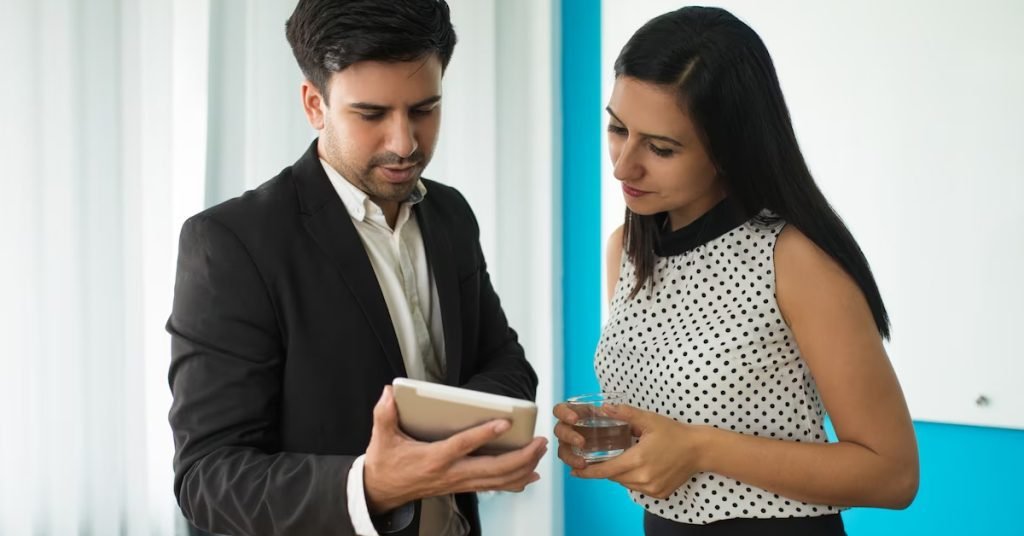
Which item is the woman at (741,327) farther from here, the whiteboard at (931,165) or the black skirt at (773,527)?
the whiteboard at (931,165)

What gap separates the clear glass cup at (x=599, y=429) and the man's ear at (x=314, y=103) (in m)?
0.67

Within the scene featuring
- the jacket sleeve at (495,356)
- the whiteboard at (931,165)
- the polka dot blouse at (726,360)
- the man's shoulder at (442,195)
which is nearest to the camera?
the polka dot blouse at (726,360)

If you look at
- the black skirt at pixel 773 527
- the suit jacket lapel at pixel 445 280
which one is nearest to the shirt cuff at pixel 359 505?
the suit jacket lapel at pixel 445 280

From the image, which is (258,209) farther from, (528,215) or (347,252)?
(528,215)

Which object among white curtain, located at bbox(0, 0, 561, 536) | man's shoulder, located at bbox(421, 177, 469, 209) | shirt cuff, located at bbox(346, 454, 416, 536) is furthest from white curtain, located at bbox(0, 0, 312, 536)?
shirt cuff, located at bbox(346, 454, 416, 536)

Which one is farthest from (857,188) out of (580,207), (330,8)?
(330,8)

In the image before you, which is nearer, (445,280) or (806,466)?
(806,466)

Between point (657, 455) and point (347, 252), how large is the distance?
605 millimetres

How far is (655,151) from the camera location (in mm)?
1604

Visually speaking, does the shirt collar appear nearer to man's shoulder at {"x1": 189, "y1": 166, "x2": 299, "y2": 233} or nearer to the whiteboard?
man's shoulder at {"x1": 189, "y1": 166, "x2": 299, "y2": 233}

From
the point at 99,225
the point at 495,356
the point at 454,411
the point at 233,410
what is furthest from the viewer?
the point at 99,225

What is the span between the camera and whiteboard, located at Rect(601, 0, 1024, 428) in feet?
9.29

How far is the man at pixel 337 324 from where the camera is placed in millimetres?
1328

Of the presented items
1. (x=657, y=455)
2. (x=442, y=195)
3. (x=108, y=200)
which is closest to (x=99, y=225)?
(x=108, y=200)
